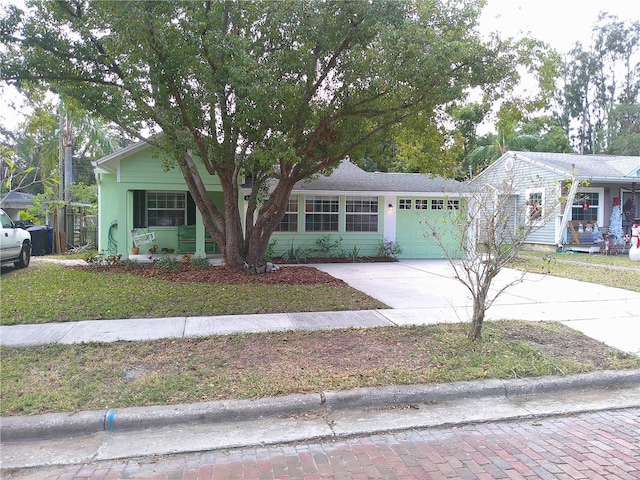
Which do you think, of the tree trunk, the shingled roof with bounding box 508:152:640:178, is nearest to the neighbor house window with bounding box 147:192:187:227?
the tree trunk

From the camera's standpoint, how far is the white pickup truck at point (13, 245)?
11.6 metres

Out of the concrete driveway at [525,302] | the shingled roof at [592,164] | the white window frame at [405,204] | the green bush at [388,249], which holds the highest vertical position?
the shingled roof at [592,164]

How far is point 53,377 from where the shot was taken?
4.91 metres

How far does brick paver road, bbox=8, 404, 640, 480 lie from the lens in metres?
3.37

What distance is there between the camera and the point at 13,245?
39.5 ft

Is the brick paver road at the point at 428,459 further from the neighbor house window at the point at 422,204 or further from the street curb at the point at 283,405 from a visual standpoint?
the neighbor house window at the point at 422,204

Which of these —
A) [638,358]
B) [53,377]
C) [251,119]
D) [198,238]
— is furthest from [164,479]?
[198,238]

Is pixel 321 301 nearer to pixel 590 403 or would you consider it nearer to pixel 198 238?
pixel 590 403

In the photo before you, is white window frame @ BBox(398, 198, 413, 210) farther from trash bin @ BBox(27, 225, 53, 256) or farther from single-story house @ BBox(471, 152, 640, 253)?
trash bin @ BBox(27, 225, 53, 256)

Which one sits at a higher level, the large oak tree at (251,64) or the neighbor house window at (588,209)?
the large oak tree at (251,64)

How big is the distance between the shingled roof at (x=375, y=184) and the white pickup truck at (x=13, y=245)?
27.7ft

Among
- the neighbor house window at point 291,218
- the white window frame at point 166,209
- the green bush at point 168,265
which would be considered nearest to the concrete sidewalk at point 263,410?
the green bush at point 168,265

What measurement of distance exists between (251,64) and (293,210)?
891 cm

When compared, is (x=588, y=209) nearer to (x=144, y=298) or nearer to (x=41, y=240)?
(x=144, y=298)
